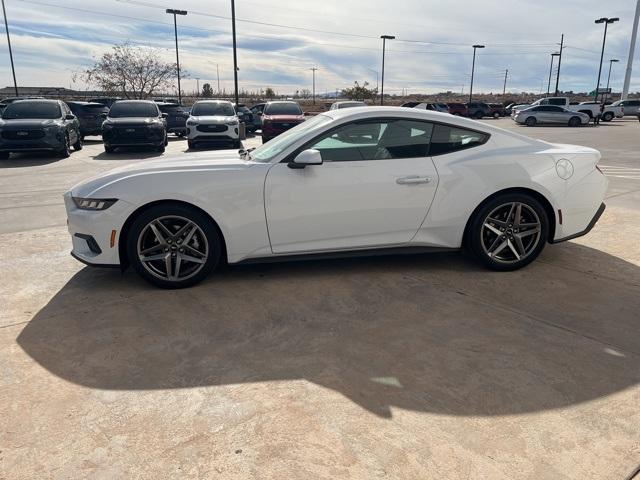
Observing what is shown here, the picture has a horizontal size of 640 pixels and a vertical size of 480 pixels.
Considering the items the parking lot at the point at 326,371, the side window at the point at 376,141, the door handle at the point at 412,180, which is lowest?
the parking lot at the point at 326,371

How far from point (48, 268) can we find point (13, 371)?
A: 198cm

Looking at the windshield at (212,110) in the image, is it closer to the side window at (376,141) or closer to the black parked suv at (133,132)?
the black parked suv at (133,132)

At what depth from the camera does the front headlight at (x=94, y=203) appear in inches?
153

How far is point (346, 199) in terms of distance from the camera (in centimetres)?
410

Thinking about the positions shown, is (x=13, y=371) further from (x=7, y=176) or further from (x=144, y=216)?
(x=7, y=176)

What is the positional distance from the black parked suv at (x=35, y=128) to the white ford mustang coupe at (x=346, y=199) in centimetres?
1069

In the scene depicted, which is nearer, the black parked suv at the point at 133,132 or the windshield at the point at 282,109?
the black parked suv at the point at 133,132

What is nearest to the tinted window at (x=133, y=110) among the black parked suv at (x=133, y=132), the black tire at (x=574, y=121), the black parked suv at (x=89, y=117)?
the black parked suv at (x=133, y=132)

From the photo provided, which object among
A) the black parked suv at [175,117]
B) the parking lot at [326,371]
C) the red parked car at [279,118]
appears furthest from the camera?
the black parked suv at [175,117]

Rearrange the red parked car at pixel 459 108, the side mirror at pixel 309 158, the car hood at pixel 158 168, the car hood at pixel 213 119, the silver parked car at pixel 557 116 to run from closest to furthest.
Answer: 1. the side mirror at pixel 309 158
2. the car hood at pixel 158 168
3. the car hood at pixel 213 119
4. the silver parked car at pixel 557 116
5. the red parked car at pixel 459 108

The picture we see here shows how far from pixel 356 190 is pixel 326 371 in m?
1.71

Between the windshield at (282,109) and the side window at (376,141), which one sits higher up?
the windshield at (282,109)

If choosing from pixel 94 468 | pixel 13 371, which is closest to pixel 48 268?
pixel 13 371

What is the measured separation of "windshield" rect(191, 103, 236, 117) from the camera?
1661cm
